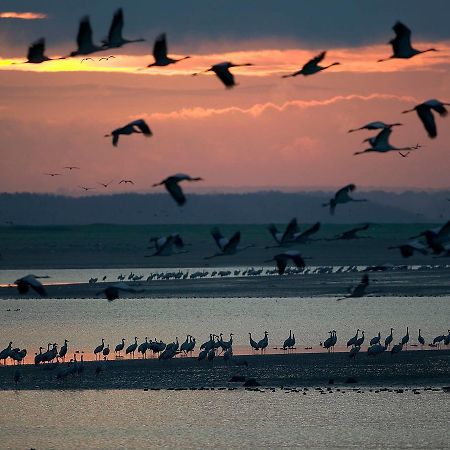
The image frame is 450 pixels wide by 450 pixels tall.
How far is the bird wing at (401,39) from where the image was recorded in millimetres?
19188

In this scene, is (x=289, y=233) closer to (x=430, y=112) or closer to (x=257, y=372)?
(x=430, y=112)

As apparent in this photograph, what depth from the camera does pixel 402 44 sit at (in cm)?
1952

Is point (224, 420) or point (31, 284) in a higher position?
point (31, 284)

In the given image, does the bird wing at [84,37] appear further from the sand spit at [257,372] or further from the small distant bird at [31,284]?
the sand spit at [257,372]

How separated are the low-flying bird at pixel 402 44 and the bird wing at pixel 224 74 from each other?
8.23 ft

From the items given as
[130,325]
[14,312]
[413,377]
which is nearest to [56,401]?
[413,377]

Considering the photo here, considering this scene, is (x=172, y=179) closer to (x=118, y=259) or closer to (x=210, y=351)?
(x=210, y=351)

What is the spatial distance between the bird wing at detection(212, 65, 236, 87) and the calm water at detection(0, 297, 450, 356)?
19779mm

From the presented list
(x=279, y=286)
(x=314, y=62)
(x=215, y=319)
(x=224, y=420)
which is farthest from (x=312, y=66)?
(x=279, y=286)

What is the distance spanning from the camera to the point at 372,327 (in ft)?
147

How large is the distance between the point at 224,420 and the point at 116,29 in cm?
965

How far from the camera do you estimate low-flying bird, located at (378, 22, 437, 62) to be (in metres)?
19.2

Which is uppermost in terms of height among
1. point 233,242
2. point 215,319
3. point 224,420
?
point 233,242

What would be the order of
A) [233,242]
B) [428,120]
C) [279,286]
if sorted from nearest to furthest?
[428,120] → [233,242] → [279,286]
